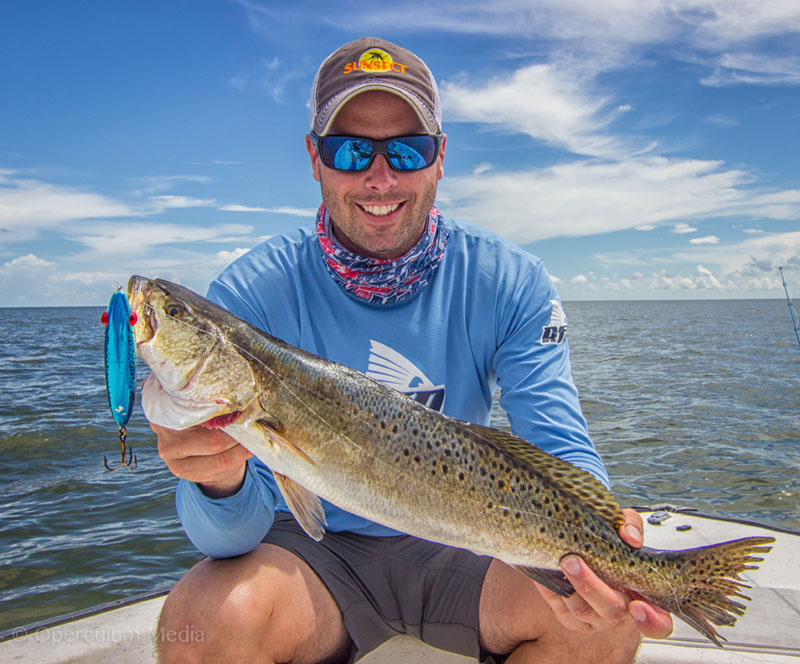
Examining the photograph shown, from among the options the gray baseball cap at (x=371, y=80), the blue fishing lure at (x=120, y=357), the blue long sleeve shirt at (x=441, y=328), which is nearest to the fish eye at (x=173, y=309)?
the blue fishing lure at (x=120, y=357)

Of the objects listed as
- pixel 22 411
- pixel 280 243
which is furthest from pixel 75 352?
pixel 280 243

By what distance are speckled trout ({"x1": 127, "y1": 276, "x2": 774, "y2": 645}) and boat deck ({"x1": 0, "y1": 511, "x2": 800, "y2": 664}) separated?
121cm

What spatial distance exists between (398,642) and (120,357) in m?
2.42

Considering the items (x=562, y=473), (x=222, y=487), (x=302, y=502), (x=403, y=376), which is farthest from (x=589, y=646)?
(x=222, y=487)

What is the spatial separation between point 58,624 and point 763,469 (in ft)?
37.0

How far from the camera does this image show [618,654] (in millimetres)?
2898

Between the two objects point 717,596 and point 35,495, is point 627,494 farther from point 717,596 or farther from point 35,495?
point 35,495

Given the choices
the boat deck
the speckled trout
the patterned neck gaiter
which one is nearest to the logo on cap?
the patterned neck gaiter

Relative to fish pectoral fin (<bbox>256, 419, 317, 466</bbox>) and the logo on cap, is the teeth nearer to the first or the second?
the logo on cap

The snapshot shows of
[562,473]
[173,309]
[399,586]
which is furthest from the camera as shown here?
[399,586]

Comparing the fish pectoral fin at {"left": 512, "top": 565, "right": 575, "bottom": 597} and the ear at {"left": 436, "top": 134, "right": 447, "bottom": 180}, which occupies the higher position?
the ear at {"left": 436, "top": 134, "right": 447, "bottom": 180}

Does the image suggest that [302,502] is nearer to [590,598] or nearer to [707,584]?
[590,598]

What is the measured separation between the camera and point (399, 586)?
3240 millimetres

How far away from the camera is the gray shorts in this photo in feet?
10.2
